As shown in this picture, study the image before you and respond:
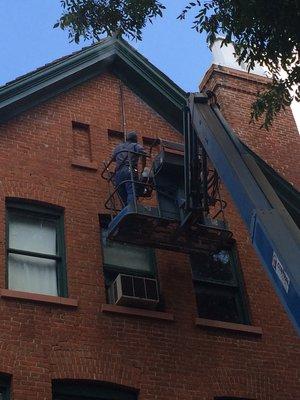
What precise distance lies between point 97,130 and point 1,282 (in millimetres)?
4528

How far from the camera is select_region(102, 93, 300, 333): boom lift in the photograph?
25.7ft

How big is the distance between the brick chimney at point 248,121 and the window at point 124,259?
5.03 meters

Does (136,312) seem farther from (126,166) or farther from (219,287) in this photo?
(126,166)

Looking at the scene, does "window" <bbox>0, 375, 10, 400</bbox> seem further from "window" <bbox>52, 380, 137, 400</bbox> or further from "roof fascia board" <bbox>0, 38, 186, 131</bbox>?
"roof fascia board" <bbox>0, 38, 186, 131</bbox>

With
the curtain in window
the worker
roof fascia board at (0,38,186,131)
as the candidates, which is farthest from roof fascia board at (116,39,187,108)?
the curtain in window

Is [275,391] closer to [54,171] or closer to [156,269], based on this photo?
[156,269]

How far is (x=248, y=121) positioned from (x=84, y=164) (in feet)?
17.4

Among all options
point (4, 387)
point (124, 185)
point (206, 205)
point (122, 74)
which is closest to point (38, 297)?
point (4, 387)

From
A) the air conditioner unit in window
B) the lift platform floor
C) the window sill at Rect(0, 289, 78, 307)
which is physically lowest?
the window sill at Rect(0, 289, 78, 307)

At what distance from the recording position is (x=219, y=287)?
14250 millimetres

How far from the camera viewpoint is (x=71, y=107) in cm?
1565

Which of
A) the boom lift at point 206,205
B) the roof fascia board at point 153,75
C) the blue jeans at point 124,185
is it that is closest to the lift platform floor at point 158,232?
the boom lift at point 206,205

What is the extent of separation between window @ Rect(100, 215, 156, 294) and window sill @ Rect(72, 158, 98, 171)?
1.12 metres

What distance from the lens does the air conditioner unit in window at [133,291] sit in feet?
41.2
